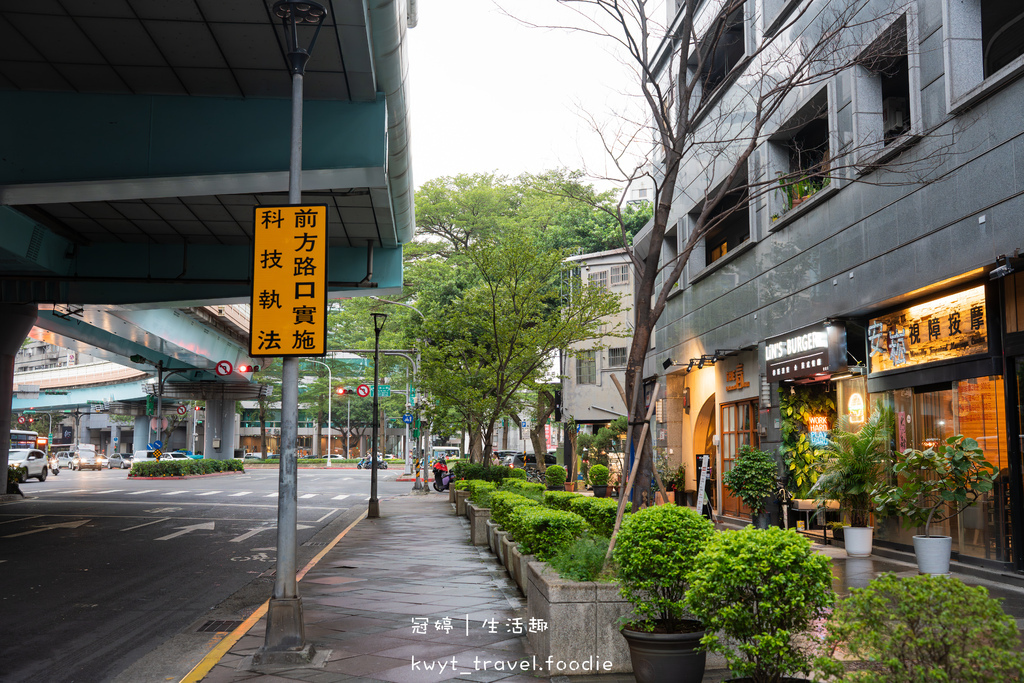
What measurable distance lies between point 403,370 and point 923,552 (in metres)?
49.8

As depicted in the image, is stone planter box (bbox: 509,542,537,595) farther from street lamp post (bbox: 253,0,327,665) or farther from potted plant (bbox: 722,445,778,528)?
potted plant (bbox: 722,445,778,528)

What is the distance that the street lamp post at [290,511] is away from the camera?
7.71m

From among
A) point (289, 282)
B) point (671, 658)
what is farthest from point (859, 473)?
point (289, 282)

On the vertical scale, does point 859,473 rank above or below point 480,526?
above

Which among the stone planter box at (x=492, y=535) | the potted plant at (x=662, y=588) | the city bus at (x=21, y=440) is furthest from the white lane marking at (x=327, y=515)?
the city bus at (x=21, y=440)

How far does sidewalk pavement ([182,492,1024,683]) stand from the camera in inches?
281

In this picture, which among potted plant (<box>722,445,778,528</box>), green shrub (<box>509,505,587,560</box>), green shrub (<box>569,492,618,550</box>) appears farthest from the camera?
potted plant (<box>722,445,778,528</box>)

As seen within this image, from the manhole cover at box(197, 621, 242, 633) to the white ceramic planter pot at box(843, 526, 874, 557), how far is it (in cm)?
996

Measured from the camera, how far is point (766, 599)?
193 inches

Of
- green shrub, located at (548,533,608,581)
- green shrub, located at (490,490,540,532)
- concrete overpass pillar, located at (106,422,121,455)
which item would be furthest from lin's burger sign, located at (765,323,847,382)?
concrete overpass pillar, located at (106,422,121,455)

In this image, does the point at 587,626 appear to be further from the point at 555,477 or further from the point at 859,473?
the point at 555,477

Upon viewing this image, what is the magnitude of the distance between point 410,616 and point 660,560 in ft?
14.5

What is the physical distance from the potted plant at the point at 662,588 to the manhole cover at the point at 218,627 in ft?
16.7

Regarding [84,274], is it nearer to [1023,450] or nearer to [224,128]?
[224,128]
